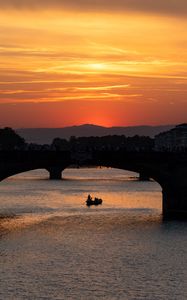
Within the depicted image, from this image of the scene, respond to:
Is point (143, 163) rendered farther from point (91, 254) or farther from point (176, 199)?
point (91, 254)

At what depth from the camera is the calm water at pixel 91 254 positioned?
5584cm

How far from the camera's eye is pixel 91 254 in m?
67.7

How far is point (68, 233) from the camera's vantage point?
79.4 metres

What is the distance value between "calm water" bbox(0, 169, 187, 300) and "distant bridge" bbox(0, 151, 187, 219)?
3.01 m

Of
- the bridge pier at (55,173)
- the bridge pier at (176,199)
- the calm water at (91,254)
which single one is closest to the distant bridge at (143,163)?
the bridge pier at (176,199)

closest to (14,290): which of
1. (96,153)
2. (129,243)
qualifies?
(129,243)

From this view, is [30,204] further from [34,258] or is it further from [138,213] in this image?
[34,258]

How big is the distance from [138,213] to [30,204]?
20153 mm

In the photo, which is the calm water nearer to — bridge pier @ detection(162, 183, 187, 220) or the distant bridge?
bridge pier @ detection(162, 183, 187, 220)

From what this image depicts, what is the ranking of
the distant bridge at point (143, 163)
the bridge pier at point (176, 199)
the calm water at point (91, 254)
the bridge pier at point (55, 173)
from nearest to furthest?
the calm water at point (91, 254) → the distant bridge at point (143, 163) → the bridge pier at point (176, 199) → the bridge pier at point (55, 173)

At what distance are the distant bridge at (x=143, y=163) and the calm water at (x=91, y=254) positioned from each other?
3014 millimetres

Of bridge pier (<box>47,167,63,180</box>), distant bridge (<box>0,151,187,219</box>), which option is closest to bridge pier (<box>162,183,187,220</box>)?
distant bridge (<box>0,151,187,219</box>)

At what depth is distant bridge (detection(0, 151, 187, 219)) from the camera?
96.4 metres

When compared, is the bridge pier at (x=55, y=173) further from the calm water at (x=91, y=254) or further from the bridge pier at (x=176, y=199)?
the bridge pier at (x=176, y=199)
